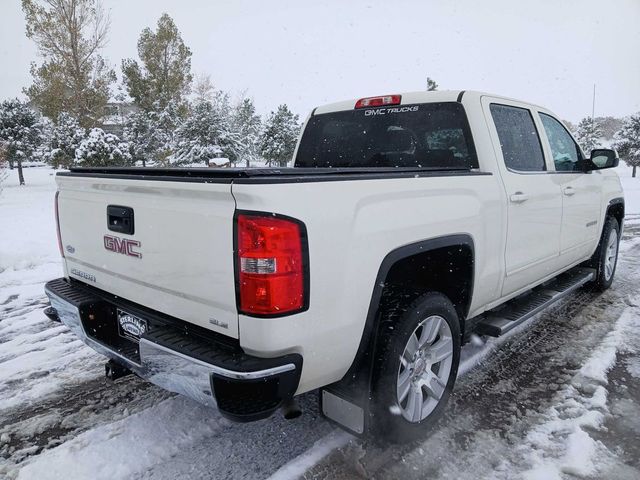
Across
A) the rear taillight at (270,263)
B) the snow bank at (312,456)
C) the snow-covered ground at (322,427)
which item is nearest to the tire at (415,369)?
the snow-covered ground at (322,427)

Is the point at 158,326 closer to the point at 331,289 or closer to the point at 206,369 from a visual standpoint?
the point at 206,369

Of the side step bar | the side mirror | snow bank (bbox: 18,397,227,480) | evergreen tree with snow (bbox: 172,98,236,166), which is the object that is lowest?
snow bank (bbox: 18,397,227,480)

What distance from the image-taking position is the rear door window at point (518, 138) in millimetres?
3338

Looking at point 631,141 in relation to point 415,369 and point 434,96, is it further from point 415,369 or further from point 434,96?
point 415,369

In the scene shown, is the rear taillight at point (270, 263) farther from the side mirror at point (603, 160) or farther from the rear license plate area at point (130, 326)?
the side mirror at point (603, 160)

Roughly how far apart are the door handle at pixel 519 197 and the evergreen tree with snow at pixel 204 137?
1037 inches

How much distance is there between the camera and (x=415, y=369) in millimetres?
2598

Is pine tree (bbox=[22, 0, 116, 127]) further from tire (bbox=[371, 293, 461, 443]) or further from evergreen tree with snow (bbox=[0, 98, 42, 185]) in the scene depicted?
tire (bbox=[371, 293, 461, 443])

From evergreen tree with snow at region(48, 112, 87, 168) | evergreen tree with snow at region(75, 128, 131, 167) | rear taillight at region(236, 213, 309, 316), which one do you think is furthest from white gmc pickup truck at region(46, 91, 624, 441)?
evergreen tree with snow at region(48, 112, 87, 168)

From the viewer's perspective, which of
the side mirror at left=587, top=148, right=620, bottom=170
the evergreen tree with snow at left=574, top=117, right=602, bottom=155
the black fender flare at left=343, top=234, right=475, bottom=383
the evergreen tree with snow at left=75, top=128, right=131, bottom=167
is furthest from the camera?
the evergreen tree with snow at left=574, top=117, right=602, bottom=155

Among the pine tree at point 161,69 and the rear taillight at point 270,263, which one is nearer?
the rear taillight at point 270,263

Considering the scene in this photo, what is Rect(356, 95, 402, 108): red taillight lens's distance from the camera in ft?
11.8

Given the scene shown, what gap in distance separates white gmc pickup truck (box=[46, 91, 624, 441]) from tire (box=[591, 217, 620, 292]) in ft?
6.52

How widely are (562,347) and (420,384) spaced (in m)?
1.97
